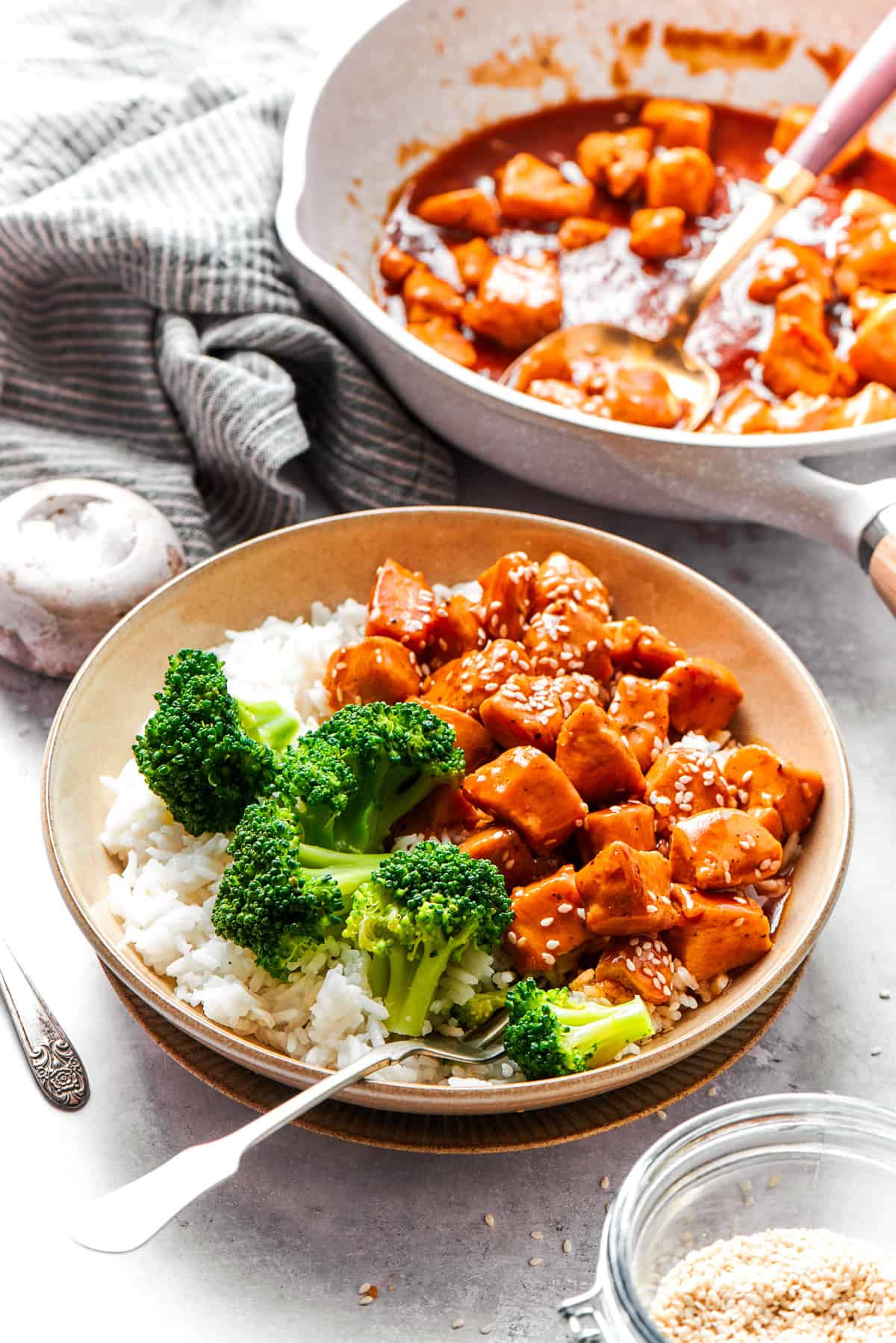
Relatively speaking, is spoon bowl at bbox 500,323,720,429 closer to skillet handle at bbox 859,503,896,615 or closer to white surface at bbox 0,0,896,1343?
skillet handle at bbox 859,503,896,615

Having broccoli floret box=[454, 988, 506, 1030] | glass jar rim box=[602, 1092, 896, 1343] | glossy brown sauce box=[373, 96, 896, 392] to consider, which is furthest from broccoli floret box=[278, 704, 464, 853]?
glossy brown sauce box=[373, 96, 896, 392]

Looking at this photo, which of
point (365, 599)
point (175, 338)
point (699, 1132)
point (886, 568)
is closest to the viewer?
point (699, 1132)

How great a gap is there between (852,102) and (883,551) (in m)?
1.18

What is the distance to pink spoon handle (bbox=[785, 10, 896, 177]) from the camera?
121 inches

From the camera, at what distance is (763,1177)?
201cm

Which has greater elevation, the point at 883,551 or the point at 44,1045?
the point at 883,551

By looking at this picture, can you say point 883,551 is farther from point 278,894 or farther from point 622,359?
point 278,894

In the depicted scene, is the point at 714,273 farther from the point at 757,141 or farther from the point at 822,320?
the point at 757,141

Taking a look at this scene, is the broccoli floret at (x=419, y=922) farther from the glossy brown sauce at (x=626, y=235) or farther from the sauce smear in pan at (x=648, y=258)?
the glossy brown sauce at (x=626, y=235)

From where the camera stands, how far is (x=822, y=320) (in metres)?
3.19

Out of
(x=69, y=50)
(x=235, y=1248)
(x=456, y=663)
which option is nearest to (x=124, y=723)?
(x=456, y=663)

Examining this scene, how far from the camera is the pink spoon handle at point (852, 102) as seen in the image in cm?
307

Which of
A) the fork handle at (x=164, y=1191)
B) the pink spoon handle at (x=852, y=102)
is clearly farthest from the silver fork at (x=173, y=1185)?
the pink spoon handle at (x=852, y=102)

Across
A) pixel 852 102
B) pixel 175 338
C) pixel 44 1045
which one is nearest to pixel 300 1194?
pixel 44 1045
